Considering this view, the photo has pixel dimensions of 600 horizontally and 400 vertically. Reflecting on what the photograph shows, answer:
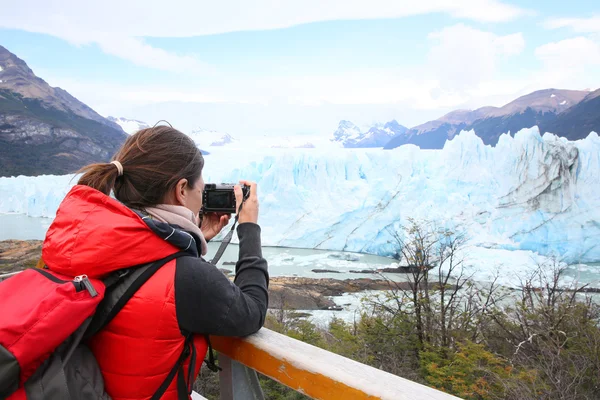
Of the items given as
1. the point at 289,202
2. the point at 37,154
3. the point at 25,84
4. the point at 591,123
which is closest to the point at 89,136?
the point at 37,154

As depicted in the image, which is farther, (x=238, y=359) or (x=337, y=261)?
(x=337, y=261)

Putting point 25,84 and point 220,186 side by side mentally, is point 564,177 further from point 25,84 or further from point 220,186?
point 25,84

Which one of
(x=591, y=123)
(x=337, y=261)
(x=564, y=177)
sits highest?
(x=591, y=123)

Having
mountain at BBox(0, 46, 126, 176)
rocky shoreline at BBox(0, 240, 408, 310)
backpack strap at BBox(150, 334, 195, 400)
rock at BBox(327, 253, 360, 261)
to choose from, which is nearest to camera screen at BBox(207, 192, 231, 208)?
backpack strap at BBox(150, 334, 195, 400)

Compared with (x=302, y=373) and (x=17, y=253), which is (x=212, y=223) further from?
(x=17, y=253)

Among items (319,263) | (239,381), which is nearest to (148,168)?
(239,381)

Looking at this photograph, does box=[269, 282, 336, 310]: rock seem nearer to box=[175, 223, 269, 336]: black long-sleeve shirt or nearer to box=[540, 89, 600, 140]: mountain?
box=[175, 223, 269, 336]: black long-sleeve shirt

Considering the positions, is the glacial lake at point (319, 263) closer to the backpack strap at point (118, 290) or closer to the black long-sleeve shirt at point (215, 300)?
the black long-sleeve shirt at point (215, 300)
